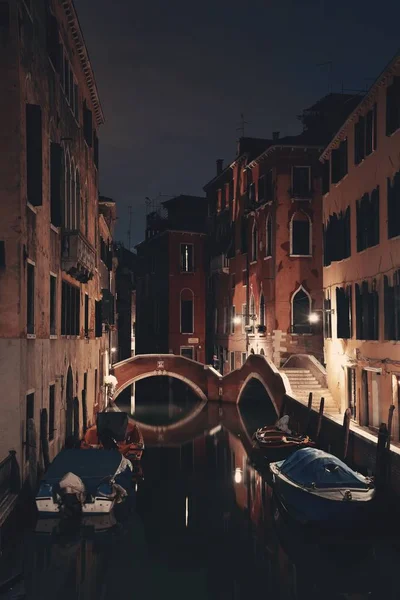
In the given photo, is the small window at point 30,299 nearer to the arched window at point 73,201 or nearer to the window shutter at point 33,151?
the window shutter at point 33,151

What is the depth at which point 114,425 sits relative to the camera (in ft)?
72.8

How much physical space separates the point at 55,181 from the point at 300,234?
19.9 metres

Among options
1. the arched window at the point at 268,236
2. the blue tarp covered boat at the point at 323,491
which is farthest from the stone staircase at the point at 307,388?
the blue tarp covered boat at the point at 323,491

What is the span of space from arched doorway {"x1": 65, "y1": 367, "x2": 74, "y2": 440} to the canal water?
265 cm

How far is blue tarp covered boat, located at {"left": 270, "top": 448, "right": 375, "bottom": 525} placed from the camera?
576 inches

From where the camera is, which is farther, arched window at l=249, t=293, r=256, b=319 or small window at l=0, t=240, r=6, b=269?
arched window at l=249, t=293, r=256, b=319

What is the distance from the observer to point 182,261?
156 ft

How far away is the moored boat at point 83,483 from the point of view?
14633mm

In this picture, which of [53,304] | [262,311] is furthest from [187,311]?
[53,304]

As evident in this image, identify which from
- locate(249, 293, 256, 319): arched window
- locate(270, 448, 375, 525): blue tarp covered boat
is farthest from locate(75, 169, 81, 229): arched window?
locate(249, 293, 256, 319): arched window

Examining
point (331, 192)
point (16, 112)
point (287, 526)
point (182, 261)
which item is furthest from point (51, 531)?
point (182, 261)

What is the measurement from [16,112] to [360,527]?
10174 mm

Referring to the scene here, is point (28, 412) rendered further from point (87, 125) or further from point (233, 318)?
point (233, 318)

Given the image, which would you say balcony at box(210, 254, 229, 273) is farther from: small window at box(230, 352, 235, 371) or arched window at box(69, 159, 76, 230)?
arched window at box(69, 159, 76, 230)
